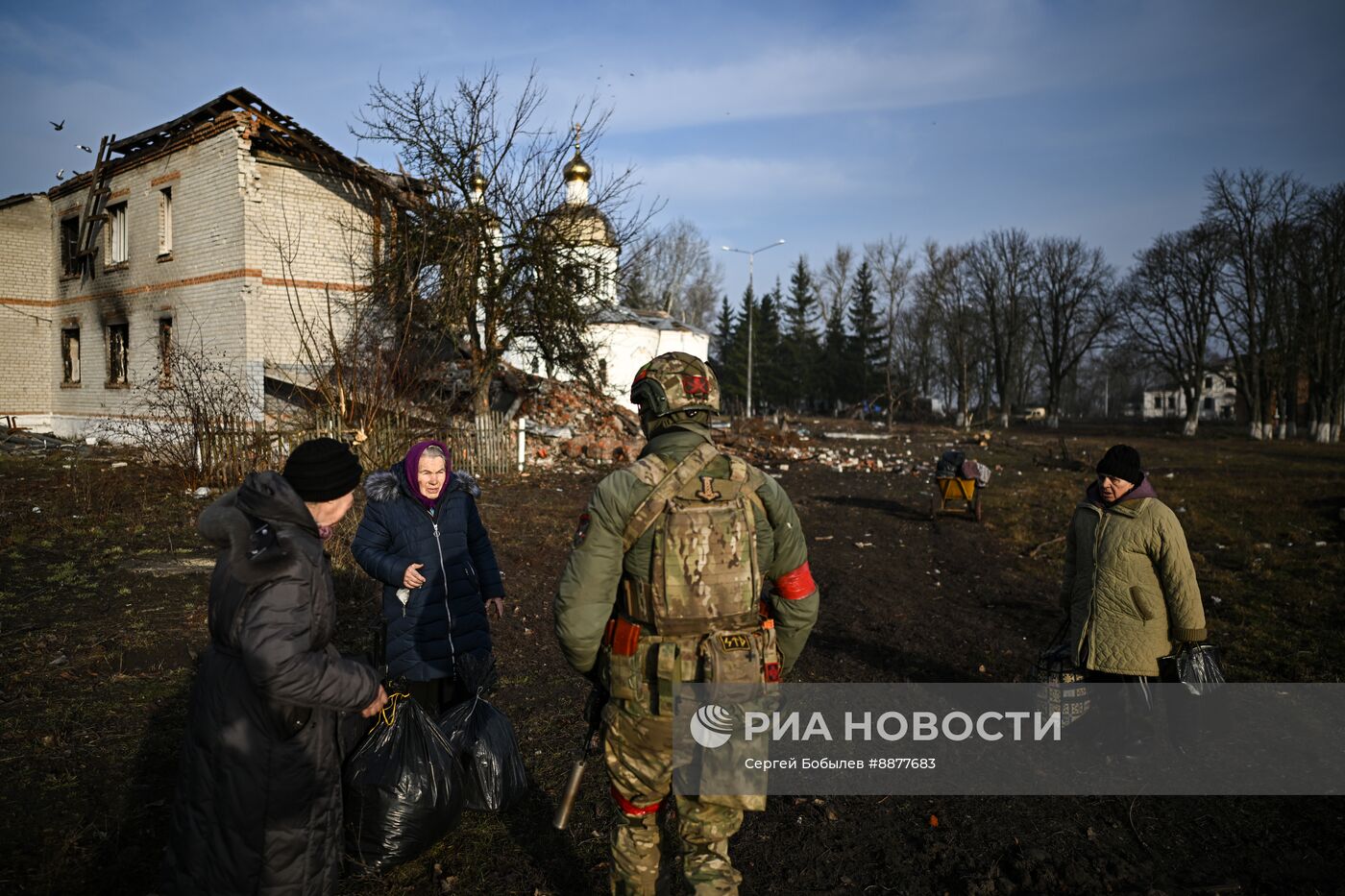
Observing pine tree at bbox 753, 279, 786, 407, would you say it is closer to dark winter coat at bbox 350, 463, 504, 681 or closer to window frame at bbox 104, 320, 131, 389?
window frame at bbox 104, 320, 131, 389

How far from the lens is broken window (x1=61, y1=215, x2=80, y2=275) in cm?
2289

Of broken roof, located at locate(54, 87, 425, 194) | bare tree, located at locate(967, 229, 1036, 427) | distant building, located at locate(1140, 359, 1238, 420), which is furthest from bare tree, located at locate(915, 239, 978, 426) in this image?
broken roof, located at locate(54, 87, 425, 194)

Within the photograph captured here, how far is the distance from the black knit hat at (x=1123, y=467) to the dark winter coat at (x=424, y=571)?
339 centimetres

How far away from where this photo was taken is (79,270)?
22688 millimetres

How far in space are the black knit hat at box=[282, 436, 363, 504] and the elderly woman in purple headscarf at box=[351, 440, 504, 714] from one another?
138 centimetres

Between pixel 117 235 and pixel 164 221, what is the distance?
285 centimetres

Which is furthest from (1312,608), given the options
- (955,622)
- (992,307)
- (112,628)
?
(992,307)

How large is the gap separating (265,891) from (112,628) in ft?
16.3

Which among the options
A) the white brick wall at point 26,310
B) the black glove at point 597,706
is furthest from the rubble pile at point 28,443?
the black glove at point 597,706

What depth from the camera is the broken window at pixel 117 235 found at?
21.5 metres

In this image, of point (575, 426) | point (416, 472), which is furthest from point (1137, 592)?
point (575, 426)

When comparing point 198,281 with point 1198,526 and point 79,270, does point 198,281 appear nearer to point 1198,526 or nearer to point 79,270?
point 79,270

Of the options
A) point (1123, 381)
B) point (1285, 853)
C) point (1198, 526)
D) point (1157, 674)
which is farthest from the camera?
point (1123, 381)

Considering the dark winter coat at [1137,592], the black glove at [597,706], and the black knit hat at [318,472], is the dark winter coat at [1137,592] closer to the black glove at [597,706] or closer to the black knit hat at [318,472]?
Result: the black glove at [597,706]
